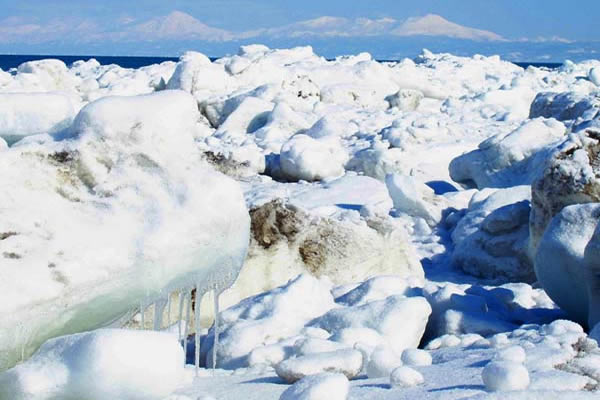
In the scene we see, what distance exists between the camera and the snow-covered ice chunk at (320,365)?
260 centimetres

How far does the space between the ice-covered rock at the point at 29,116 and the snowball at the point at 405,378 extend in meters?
→ 1.19

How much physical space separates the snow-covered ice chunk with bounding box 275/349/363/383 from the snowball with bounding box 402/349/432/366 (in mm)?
225

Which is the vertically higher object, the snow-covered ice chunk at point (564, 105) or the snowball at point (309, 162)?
the snow-covered ice chunk at point (564, 105)

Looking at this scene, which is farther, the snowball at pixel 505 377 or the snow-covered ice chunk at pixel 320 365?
the snow-covered ice chunk at pixel 320 365

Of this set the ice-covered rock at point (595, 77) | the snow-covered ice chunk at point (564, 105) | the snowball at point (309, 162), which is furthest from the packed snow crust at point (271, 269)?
the ice-covered rock at point (595, 77)

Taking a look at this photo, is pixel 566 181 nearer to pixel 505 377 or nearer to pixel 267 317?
pixel 267 317

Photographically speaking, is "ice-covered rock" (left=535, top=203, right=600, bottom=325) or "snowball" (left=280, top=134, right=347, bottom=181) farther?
"snowball" (left=280, top=134, right=347, bottom=181)

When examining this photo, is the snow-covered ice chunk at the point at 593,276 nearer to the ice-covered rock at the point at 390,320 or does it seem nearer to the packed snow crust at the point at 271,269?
the packed snow crust at the point at 271,269

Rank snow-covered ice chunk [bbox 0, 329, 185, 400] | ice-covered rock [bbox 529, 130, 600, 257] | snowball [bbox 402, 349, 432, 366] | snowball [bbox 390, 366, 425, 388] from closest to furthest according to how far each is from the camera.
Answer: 1. snow-covered ice chunk [bbox 0, 329, 185, 400]
2. snowball [bbox 390, 366, 425, 388]
3. snowball [bbox 402, 349, 432, 366]
4. ice-covered rock [bbox 529, 130, 600, 257]

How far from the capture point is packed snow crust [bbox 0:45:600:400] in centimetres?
222

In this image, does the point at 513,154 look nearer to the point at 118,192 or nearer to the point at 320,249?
the point at 320,249

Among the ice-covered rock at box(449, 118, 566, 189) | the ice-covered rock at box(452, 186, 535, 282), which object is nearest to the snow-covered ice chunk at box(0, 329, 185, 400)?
the ice-covered rock at box(452, 186, 535, 282)

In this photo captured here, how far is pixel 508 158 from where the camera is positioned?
281 inches

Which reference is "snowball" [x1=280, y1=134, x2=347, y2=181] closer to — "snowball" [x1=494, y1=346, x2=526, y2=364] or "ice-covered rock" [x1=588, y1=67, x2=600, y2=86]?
"snowball" [x1=494, y1=346, x2=526, y2=364]
